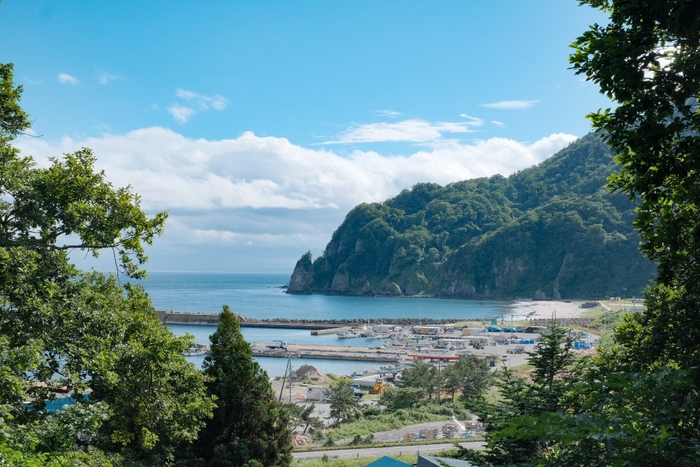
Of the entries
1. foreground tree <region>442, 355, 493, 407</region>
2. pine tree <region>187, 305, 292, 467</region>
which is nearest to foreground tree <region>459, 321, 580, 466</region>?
pine tree <region>187, 305, 292, 467</region>

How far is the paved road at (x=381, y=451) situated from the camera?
18.0 m

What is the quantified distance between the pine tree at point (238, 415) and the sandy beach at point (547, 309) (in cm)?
7725

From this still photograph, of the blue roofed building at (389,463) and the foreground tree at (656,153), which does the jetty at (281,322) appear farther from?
the foreground tree at (656,153)

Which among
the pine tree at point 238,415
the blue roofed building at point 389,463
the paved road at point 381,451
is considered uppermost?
the pine tree at point 238,415

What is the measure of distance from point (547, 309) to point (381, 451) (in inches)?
3509

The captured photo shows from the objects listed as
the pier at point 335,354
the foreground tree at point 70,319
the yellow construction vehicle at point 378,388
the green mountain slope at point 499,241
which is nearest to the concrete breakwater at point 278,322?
the pier at point 335,354

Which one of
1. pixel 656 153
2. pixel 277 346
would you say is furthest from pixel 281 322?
pixel 656 153

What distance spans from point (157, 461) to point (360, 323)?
7726cm

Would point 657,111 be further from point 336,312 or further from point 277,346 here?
point 336,312

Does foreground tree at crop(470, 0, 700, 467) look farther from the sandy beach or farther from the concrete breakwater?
the sandy beach

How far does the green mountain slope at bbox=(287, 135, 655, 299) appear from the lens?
4449 inches

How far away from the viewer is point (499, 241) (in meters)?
134

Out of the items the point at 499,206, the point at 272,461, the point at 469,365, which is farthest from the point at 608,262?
the point at 272,461

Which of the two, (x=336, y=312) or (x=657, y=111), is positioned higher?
(x=657, y=111)
